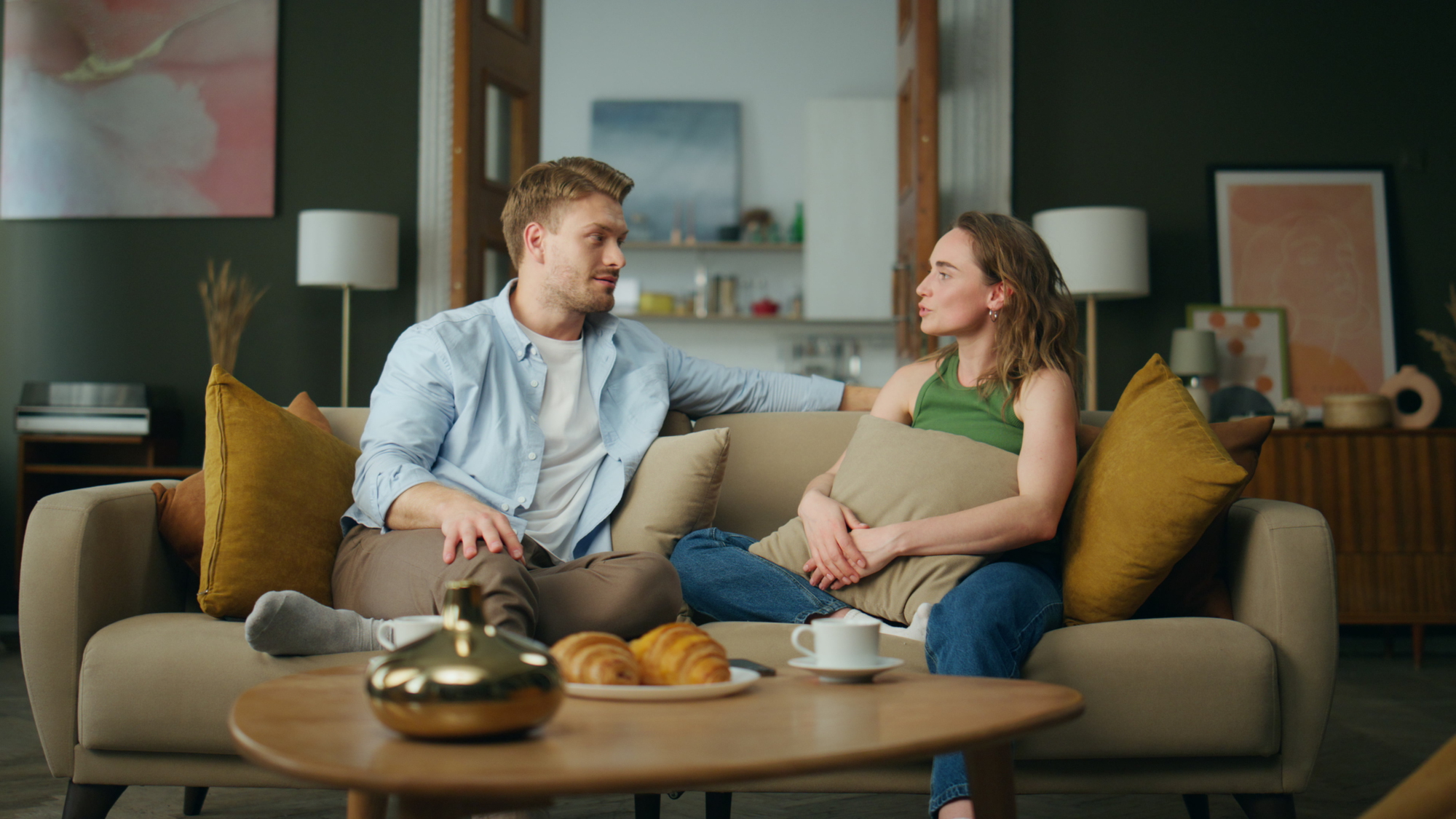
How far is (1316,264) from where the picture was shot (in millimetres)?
4281

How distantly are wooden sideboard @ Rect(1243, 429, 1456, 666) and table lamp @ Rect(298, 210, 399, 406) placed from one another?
10.9ft

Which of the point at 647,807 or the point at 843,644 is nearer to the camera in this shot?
the point at 843,644

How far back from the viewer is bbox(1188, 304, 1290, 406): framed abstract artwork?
4219 millimetres

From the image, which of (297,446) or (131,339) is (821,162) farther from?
(297,446)

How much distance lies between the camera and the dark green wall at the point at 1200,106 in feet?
14.2

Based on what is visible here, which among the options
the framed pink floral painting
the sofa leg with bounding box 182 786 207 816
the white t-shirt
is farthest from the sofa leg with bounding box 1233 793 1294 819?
the framed pink floral painting

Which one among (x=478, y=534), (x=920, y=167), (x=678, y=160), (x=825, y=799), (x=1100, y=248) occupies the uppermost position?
(x=678, y=160)

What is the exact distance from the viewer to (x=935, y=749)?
2.85 feet

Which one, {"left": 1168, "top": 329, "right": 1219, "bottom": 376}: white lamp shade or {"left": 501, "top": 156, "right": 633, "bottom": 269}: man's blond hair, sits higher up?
{"left": 501, "top": 156, "right": 633, "bottom": 269}: man's blond hair

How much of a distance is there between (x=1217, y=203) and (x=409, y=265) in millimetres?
3284

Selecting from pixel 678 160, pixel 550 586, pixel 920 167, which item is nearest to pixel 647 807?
pixel 550 586

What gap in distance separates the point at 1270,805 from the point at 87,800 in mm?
1794

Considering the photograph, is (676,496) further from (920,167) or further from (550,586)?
(920,167)

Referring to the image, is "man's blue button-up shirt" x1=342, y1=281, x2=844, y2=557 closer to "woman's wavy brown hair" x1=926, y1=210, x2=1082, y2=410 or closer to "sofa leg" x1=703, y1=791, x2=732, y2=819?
"sofa leg" x1=703, y1=791, x2=732, y2=819
